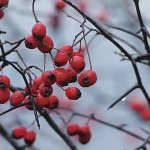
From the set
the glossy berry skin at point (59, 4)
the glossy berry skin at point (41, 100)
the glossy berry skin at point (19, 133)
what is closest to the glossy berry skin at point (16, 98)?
the glossy berry skin at point (41, 100)

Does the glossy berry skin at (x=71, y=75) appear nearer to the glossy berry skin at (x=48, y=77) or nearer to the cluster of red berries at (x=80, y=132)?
the glossy berry skin at (x=48, y=77)

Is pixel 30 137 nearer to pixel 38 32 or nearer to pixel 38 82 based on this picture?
pixel 38 82

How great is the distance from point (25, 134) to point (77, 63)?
66 cm

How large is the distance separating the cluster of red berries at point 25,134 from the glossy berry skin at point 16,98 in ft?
1.32

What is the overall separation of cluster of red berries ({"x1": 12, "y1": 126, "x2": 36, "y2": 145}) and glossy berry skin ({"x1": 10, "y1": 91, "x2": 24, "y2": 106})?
1.32 feet

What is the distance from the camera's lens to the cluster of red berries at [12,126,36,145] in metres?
1.96

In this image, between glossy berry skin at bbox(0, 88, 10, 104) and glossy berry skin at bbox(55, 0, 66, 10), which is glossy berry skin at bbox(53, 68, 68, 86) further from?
glossy berry skin at bbox(55, 0, 66, 10)

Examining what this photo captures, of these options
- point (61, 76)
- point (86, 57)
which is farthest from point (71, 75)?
point (86, 57)

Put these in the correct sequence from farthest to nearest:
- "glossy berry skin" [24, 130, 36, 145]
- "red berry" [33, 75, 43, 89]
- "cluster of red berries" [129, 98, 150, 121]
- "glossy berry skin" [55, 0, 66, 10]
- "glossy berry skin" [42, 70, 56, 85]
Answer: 1. "cluster of red berries" [129, 98, 150, 121]
2. "glossy berry skin" [55, 0, 66, 10]
3. "glossy berry skin" [24, 130, 36, 145]
4. "red berry" [33, 75, 43, 89]
5. "glossy berry skin" [42, 70, 56, 85]

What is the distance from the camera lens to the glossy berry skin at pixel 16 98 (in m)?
1.57

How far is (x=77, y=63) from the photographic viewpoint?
146 cm

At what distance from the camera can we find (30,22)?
7.15 m

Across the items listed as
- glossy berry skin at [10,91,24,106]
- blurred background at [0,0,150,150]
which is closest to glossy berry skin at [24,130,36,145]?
glossy berry skin at [10,91,24,106]

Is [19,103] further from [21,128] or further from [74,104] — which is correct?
[74,104]
